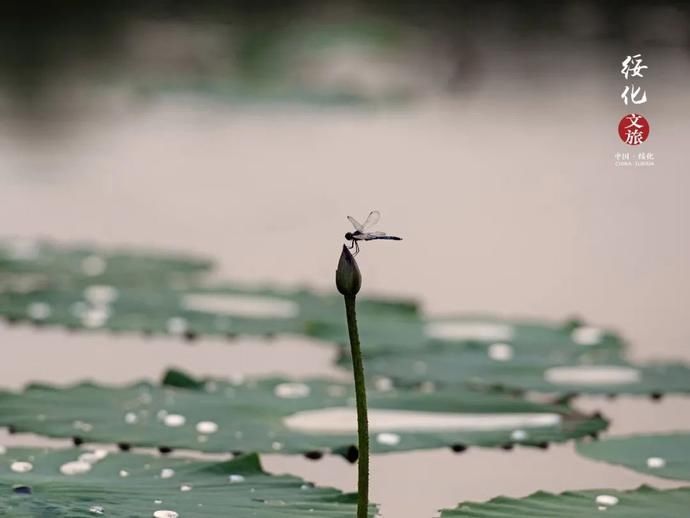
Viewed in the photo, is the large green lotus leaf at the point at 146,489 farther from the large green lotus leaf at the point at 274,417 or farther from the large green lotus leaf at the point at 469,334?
the large green lotus leaf at the point at 469,334

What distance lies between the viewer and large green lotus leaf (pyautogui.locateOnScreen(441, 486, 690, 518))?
1339 millimetres

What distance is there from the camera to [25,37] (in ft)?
27.5

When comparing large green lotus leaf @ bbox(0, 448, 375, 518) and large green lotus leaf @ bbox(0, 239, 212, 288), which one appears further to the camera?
large green lotus leaf @ bbox(0, 239, 212, 288)

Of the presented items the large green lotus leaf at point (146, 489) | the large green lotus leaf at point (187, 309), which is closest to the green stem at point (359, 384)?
the large green lotus leaf at point (146, 489)

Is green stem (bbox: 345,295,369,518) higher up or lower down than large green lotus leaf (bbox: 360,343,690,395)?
lower down

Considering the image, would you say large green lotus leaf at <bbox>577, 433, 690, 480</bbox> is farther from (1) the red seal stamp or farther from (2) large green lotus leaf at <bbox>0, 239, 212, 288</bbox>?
(1) the red seal stamp

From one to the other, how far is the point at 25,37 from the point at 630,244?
17.9ft

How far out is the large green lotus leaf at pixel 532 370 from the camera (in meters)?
2.04

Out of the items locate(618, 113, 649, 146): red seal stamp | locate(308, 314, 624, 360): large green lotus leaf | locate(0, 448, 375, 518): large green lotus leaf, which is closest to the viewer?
locate(0, 448, 375, 518): large green lotus leaf

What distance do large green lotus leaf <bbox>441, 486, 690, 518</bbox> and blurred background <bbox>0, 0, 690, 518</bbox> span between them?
0.43 ft

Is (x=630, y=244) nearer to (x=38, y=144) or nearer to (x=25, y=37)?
(x=38, y=144)

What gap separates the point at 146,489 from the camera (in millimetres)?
1355

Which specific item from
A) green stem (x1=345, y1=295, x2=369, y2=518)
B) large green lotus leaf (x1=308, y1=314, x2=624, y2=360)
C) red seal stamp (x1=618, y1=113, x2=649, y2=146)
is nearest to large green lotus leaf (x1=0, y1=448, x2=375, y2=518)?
green stem (x1=345, y1=295, x2=369, y2=518)

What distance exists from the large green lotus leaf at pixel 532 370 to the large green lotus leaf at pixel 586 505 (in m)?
0.59
